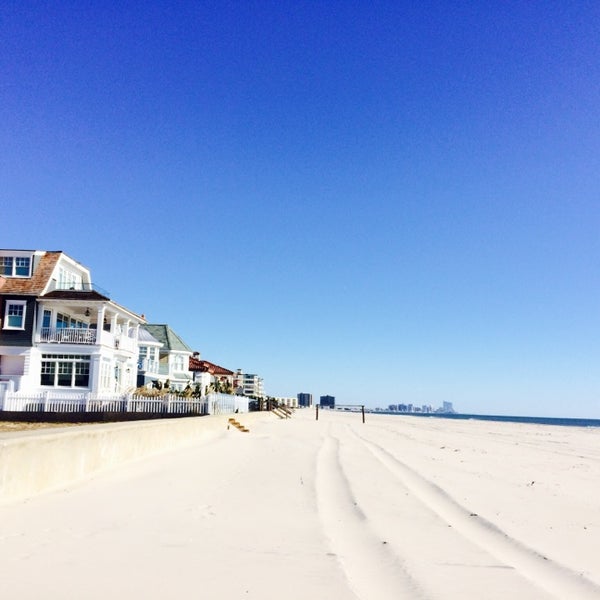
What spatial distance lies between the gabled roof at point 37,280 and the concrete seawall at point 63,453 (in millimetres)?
22935

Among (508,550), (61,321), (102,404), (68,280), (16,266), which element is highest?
(16,266)

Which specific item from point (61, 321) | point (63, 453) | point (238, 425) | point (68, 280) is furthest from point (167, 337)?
point (63, 453)

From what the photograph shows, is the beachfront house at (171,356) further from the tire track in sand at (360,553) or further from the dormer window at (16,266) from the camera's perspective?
the tire track in sand at (360,553)

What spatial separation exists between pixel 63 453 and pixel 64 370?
85.8 feet

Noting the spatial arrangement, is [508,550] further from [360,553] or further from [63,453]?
[63,453]

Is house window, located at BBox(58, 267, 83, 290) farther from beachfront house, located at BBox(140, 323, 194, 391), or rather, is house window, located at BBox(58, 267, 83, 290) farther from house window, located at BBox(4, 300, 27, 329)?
beachfront house, located at BBox(140, 323, 194, 391)

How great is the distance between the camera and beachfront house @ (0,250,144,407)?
3064cm

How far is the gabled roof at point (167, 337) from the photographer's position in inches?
1989

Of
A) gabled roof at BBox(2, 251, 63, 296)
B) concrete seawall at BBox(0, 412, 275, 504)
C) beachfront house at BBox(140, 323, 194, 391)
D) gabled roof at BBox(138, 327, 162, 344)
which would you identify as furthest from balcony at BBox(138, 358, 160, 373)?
concrete seawall at BBox(0, 412, 275, 504)

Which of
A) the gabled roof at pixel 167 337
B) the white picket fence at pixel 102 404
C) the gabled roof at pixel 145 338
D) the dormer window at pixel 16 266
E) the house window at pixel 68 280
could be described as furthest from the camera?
the gabled roof at pixel 167 337

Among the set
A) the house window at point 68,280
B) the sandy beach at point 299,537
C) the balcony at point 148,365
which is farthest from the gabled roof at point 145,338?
the sandy beach at point 299,537

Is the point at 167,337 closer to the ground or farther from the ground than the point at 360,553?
farther from the ground

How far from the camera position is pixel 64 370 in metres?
31.2

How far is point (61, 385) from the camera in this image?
31062mm
